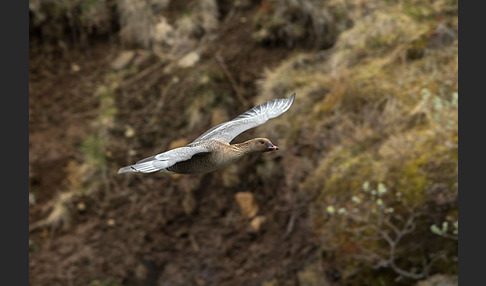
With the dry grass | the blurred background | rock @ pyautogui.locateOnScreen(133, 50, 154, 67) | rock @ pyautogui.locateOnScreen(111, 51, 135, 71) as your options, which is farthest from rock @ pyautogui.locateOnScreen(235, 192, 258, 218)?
rock @ pyautogui.locateOnScreen(111, 51, 135, 71)

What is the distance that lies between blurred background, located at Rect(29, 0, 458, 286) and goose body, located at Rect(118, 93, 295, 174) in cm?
142

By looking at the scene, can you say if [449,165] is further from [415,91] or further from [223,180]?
[223,180]

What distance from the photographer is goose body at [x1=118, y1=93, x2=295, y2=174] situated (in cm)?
402

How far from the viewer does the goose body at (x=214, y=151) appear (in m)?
4.02

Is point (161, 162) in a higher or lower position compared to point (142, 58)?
higher

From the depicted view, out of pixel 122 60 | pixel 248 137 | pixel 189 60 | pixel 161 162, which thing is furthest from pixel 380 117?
pixel 122 60

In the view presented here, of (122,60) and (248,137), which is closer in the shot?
(248,137)

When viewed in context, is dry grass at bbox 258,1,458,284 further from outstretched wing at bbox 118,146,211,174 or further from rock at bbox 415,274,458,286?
outstretched wing at bbox 118,146,211,174

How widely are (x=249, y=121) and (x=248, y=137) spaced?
97.3 inches

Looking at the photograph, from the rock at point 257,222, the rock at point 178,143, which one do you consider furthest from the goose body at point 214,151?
the rock at point 178,143

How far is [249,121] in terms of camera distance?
17.6 feet

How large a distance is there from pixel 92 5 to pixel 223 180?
379 centimetres

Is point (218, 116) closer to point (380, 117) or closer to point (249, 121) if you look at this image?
point (380, 117)

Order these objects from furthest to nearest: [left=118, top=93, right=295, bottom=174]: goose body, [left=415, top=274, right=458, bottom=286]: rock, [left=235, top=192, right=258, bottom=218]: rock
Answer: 1. [left=235, top=192, right=258, bottom=218]: rock
2. [left=415, top=274, right=458, bottom=286]: rock
3. [left=118, top=93, right=295, bottom=174]: goose body
